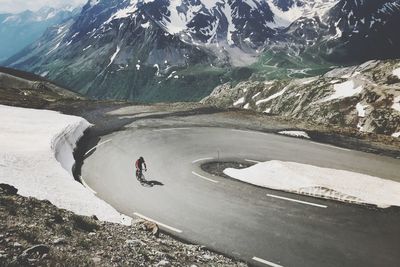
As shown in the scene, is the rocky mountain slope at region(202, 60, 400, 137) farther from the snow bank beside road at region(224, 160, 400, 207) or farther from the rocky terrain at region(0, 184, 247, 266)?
the rocky terrain at region(0, 184, 247, 266)

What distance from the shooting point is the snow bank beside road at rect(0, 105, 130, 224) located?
21.8m

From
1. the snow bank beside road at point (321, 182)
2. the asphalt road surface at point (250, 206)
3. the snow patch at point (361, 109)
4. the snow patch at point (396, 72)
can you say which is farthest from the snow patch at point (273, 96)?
the snow bank beside road at point (321, 182)

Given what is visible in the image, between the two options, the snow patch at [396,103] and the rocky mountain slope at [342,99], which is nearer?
the rocky mountain slope at [342,99]

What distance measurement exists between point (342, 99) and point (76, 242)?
91710 millimetres

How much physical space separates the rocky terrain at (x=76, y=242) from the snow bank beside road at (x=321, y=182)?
8.43m

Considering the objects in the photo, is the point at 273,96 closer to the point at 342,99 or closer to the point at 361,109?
the point at 342,99

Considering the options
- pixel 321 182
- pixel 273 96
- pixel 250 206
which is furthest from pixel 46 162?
pixel 273 96

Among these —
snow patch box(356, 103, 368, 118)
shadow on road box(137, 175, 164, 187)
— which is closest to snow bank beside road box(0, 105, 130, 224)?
shadow on road box(137, 175, 164, 187)

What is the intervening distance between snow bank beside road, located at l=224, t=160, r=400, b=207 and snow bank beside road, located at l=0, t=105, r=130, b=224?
29.8 ft

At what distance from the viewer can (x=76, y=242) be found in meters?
13.9

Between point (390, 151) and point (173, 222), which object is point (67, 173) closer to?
point (173, 222)

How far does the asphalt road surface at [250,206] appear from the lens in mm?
17328

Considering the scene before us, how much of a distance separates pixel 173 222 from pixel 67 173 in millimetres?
9862

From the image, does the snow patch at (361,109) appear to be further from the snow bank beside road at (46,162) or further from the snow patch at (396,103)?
the snow bank beside road at (46,162)
